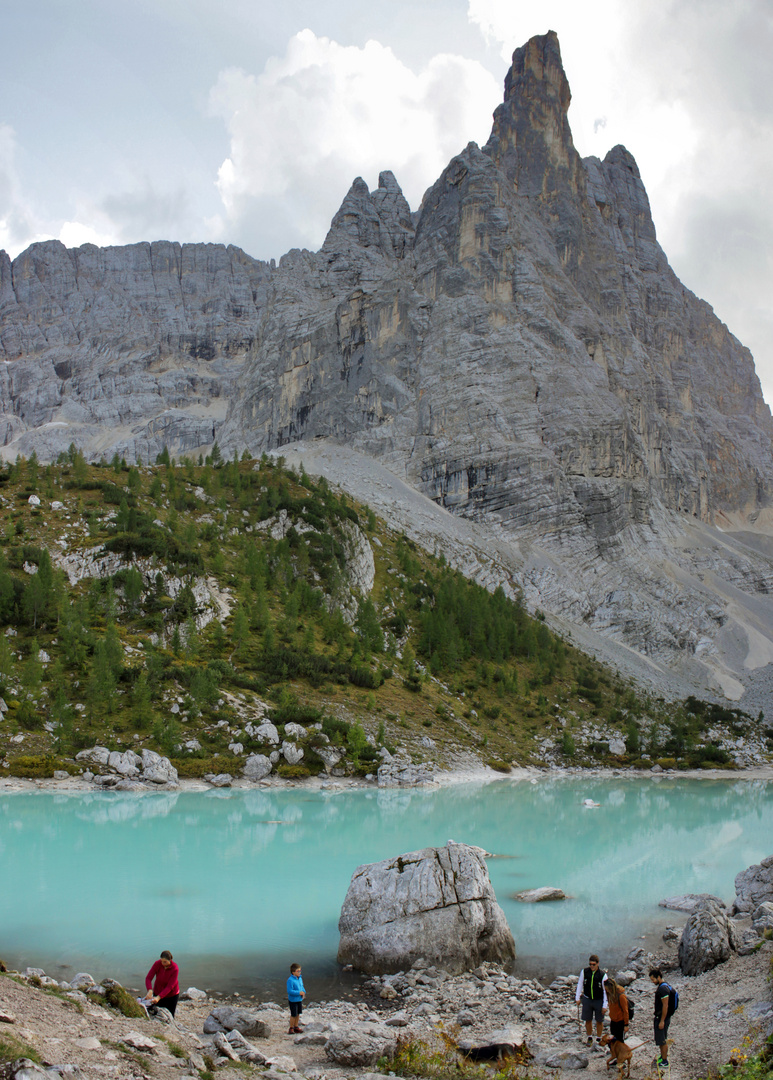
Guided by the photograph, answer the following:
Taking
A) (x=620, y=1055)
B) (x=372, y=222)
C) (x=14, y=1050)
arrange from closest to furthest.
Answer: (x=14, y=1050) → (x=620, y=1055) → (x=372, y=222)

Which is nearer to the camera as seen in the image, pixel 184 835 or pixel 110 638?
pixel 184 835

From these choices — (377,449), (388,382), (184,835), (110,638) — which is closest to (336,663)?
(110,638)

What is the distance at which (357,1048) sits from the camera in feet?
33.9

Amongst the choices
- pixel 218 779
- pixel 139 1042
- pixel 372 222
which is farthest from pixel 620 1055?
pixel 372 222

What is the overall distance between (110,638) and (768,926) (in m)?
39.6

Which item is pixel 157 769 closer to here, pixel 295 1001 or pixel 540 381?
pixel 295 1001

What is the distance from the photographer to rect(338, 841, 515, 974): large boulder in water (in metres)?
16.1

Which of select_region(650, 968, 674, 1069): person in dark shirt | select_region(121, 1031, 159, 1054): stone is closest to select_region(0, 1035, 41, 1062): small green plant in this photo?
select_region(121, 1031, 159, 1054): stone

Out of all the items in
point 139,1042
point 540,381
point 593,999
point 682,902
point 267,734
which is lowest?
point 682,902

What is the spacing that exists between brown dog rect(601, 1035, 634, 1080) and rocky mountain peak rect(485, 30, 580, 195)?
170 meters

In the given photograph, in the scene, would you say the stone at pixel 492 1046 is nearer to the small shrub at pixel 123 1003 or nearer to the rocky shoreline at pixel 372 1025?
the rocky shoreline at pixel 372 1025

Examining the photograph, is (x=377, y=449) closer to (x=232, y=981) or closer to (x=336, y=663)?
(x=336, y=663)

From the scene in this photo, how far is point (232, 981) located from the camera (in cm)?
1484

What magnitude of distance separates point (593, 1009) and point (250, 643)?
45.2 metres
